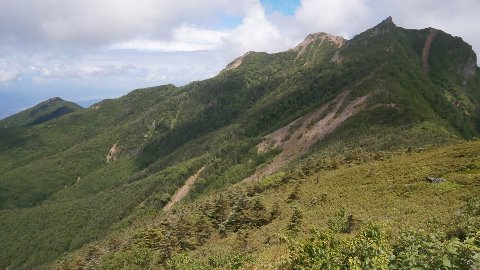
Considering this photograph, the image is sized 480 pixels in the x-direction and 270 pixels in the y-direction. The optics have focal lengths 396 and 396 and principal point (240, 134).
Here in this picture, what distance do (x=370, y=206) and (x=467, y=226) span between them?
26.5 metres

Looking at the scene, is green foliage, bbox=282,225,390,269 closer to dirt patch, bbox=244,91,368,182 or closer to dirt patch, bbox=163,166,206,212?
dirt patch, bbox=244,91,368,182

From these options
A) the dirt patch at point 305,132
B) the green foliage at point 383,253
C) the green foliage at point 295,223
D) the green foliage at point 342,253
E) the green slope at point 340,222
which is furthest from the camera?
the dirt patch at point 305,132

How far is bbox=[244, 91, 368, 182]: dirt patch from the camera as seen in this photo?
141500 mm

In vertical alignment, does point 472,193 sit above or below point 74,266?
above

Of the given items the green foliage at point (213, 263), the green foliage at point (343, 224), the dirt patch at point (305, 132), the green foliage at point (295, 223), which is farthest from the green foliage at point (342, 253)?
the dirt patch at point (305, 132)

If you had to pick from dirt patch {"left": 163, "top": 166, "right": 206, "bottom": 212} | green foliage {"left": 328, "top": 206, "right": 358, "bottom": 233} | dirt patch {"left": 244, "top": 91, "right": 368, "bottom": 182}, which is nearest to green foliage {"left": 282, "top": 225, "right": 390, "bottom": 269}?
green foliage {"left": 328, "top": 206, "right": 358, "bottom": 233}

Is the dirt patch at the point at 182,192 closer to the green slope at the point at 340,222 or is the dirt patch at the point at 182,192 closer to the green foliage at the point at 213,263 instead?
the green slope at the point at 340,222

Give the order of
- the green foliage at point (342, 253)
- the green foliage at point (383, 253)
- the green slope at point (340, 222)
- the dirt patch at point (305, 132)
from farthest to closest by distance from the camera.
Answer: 1. the dirt patch at point (305, 132)
2. the green slope at point (340, 222)
3. the green foliage at point (342, 253)
4. the green foliage at point (383, 253)

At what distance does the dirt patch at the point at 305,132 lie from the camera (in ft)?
464

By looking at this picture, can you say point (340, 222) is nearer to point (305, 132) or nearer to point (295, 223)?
point (295, 223)

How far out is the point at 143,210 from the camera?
180 metres

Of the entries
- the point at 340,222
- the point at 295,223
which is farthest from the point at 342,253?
the point at 295,223

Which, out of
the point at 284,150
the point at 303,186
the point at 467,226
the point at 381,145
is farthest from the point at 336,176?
the point at 284,150

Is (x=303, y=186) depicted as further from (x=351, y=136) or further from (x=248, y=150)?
(x=248, y=150)
